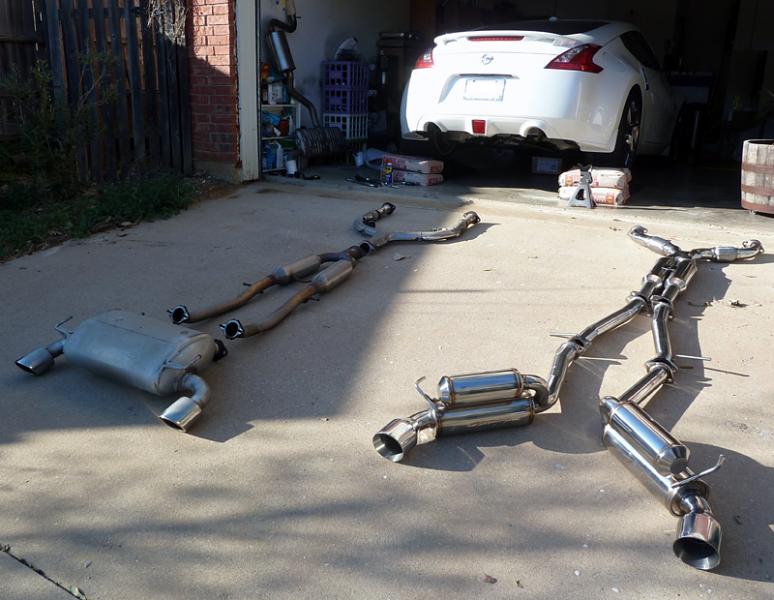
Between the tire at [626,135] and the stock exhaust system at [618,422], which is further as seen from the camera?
the tire at [626,135]

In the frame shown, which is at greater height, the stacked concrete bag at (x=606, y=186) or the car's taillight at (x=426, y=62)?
the car's taillight at (x=426, y=62)

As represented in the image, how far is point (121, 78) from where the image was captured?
681cm

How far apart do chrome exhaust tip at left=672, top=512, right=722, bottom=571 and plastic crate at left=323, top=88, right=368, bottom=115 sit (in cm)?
790

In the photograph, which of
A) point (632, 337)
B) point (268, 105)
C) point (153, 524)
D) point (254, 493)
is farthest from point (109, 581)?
point (268, 105)

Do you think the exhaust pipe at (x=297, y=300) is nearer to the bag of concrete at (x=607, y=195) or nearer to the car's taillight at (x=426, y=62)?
the bag of concrete at (x=607, y=195)

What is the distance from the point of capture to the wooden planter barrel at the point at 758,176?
5879 mm

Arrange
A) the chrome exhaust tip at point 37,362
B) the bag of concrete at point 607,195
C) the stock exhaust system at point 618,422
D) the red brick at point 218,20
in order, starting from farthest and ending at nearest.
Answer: the red brick at point 218,20
the bag of concrete at point 607,195
the chrome exhaust tip at point 37,362
the stock exhaust system at point 618,422

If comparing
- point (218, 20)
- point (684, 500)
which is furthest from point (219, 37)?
point (684, 500)

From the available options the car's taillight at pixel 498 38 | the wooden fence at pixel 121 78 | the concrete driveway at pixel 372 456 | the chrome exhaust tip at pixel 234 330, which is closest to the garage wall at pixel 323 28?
the wooden fence at pixel 121 78

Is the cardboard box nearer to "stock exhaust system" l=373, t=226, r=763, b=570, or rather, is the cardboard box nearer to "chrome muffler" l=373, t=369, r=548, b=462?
"stock exhaust system" l=373, t=226, r=763, b=570

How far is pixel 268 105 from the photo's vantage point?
319 inches

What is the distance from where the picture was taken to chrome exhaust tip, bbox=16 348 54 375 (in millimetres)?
3076

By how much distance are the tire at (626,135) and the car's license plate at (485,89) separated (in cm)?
118

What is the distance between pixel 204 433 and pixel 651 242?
3.52 meters
